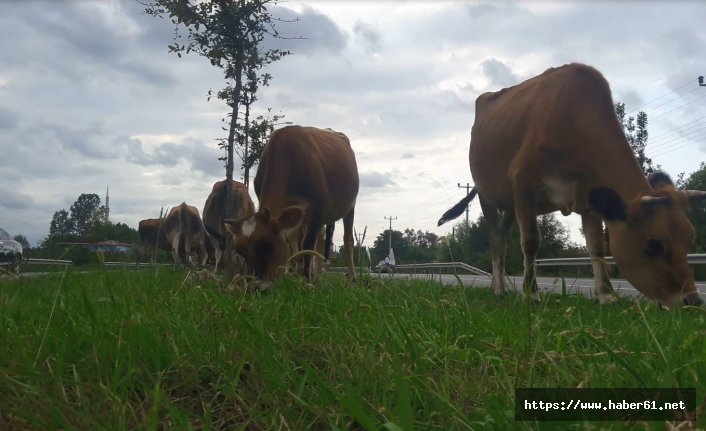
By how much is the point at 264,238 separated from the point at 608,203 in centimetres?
364

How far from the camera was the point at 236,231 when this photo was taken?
7.15 m

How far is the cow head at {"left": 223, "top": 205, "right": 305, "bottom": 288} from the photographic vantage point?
684 centimetres

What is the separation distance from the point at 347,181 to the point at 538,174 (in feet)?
13.5

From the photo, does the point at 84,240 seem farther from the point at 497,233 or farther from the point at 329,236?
the point at 329,236

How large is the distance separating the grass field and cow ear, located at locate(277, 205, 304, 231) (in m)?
4.05

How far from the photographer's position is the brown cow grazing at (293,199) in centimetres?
696

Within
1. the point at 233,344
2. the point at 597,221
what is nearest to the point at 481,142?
the point at 597,221

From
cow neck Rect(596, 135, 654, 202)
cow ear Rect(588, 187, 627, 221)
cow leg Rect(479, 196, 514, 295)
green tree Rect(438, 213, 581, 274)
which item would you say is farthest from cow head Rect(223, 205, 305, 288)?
cow neck Rect(596, 135, 654, 202)

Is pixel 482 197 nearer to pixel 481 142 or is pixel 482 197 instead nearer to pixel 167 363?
pixel 481 142

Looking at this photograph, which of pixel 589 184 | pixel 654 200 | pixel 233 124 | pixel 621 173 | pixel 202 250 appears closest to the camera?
pixel 654 200

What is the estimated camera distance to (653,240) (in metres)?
5.56

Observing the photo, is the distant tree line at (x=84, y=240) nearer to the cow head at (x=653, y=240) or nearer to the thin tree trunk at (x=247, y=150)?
the cow head at (x=653, y=240)

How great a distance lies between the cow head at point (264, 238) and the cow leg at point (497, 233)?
2801mm

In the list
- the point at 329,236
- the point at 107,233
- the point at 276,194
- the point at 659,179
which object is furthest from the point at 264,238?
the point at 659,179
